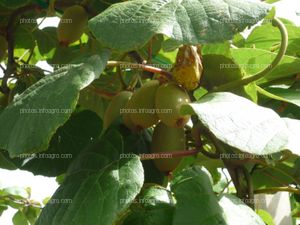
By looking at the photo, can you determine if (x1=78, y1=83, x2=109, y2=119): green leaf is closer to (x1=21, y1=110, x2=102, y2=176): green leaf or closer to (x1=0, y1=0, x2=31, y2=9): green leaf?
(x1=21, y1=110, x2=102, y2=176): green leaf

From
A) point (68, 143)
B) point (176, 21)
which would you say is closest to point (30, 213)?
point (68, 143)

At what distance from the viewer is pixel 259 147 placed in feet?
1.85

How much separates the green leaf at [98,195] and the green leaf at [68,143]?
0.74ft

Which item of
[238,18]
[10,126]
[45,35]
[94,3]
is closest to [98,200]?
[10,126]

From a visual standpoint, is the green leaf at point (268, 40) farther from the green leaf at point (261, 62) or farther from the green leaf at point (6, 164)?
the green leaf at point (6, 164)

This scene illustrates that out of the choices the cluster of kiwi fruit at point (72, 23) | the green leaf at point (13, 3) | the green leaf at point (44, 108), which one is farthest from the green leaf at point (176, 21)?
the green leaf at point (13, 3)

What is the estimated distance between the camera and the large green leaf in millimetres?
569

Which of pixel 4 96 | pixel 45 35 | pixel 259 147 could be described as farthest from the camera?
pixel 45 35

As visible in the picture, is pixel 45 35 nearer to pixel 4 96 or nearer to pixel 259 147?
pixel 4 96

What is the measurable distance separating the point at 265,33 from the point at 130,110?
14.5 inches

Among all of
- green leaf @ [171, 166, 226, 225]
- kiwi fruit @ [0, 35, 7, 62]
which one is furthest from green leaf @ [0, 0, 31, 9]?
green leaf @ [171, 166, 226, 225]

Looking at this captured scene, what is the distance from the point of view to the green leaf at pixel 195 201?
0.64 metres

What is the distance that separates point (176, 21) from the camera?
653 millimetres

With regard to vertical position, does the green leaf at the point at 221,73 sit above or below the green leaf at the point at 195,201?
above
